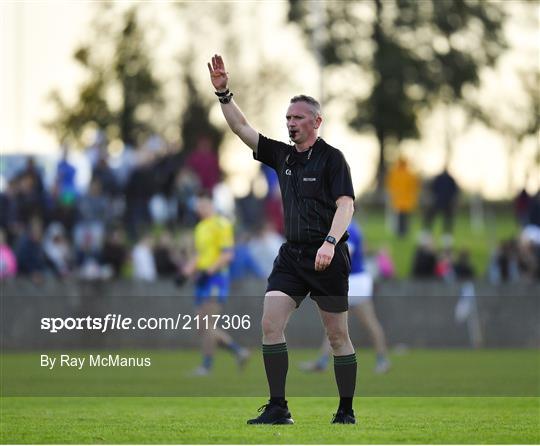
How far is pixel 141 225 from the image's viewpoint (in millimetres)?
28406

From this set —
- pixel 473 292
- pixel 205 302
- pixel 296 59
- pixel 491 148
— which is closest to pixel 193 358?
pixel 205 302

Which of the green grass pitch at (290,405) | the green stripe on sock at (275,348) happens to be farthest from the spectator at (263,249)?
the green stripe on sock at (275,348)

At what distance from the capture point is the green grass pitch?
10023 millimetres

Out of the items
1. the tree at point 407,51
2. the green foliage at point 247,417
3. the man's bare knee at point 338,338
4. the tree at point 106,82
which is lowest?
the green foliage at point 247,417

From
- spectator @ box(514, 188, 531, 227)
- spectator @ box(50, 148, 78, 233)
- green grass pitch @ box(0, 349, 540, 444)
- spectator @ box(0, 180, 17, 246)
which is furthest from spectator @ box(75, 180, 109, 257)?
spectator @ box(514, 188, 531, 227)

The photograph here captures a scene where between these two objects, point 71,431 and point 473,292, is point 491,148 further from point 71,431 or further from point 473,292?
point 71,431

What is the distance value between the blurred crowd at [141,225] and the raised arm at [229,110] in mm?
13150

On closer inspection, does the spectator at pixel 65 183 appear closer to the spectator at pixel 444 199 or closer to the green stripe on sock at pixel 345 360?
the spectator at pixel 444 199

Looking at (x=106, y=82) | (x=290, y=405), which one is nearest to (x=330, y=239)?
(x=290, y=405)

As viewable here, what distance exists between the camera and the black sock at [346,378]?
10719 mm

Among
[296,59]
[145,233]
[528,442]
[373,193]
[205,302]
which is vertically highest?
[296,59]

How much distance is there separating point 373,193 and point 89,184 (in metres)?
21.2

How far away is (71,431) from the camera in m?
10.4
